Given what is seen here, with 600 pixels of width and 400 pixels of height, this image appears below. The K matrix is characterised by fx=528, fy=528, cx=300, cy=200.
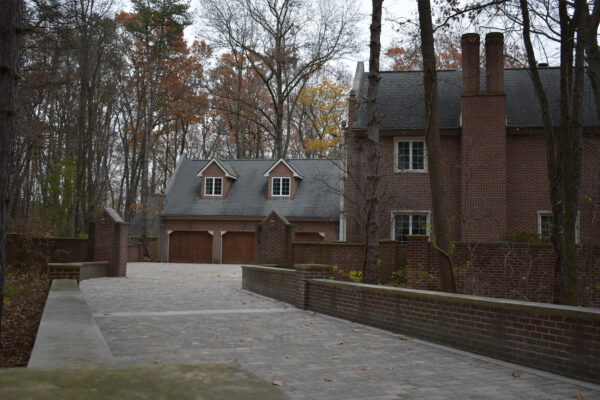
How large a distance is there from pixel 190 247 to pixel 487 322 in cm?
2882

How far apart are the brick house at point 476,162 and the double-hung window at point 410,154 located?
4cm

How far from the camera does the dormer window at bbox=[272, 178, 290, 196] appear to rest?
1340 inches

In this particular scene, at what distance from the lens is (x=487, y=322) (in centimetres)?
720

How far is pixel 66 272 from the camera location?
45.3 ft

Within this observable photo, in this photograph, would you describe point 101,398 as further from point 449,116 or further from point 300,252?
point 449,116

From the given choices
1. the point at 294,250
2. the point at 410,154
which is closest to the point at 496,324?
the point at 294,250

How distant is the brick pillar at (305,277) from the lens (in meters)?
12.1

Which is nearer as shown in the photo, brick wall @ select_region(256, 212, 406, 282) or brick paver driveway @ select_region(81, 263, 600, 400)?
brick paver driveway @ select_region(81, 263, 600, 400)

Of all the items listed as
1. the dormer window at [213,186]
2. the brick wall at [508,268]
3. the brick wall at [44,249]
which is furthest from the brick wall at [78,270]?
the dormer window at [213,186]

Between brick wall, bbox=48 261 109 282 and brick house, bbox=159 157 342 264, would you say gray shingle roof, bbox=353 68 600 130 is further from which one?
brick wall, bbox=48 261 109 282

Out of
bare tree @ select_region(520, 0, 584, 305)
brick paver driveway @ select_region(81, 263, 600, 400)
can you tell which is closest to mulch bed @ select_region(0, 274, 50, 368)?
brick paver driveway @ select_region(81, 263, 600, 400)

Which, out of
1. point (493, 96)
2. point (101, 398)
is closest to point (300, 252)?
point (493, 96)

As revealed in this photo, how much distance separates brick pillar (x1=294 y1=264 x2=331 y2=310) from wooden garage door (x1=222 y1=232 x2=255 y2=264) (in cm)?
2142

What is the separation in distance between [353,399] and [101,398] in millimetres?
3541
